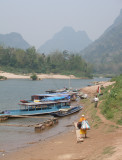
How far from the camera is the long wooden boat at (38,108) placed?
28.3 m

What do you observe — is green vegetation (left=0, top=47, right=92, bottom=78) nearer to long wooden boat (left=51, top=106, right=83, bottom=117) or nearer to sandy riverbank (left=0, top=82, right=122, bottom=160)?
long wooden boat (left=51, top=106, right=83, bottom=117)

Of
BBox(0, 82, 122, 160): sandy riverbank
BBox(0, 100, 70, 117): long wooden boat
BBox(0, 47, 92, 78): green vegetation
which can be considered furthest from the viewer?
BBox(0, 47, 92, 78): green vegetation

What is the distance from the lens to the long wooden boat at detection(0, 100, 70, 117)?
2834 cm

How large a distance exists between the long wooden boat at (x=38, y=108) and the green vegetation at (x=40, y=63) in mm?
92481

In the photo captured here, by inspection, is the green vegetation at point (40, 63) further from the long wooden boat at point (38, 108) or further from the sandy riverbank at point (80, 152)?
the sandy riverbank at point (80, 152)

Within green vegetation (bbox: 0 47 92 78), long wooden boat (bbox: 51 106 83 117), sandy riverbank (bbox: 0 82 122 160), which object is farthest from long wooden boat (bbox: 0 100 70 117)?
green vegetation (bbox: 0 47 92 78)

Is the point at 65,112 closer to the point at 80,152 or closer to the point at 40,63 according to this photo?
the point at 80,152

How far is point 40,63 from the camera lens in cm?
13450

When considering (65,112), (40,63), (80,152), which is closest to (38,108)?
(65,112)

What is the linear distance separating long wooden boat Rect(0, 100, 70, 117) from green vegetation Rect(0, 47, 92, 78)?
303 feet

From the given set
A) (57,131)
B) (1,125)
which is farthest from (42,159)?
(1,125)

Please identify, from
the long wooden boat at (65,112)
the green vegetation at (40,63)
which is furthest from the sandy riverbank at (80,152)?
the green vegetation at (40,63)

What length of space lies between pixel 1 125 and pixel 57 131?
6531 millimetres

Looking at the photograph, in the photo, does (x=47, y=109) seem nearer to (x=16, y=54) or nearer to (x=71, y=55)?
(x=16, y=54)
